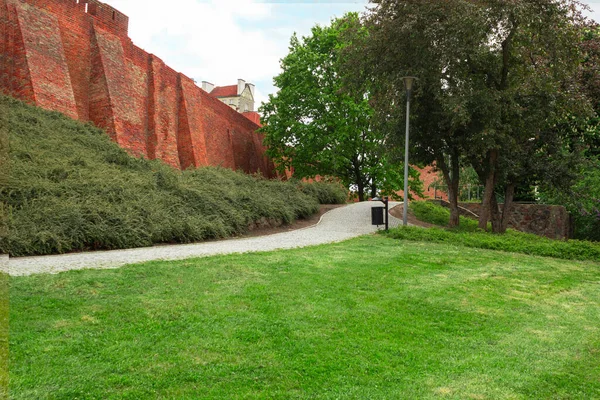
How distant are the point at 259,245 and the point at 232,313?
663 centimetres

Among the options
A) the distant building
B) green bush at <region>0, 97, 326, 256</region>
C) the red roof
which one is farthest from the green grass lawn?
the red roof

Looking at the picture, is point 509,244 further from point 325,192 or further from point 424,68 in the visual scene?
point 325,192

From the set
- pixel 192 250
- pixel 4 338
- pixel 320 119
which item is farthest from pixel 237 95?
pixel 4 338

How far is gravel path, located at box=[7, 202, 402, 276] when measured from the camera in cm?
732

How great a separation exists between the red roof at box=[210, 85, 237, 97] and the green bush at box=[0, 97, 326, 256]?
52983 millimetres

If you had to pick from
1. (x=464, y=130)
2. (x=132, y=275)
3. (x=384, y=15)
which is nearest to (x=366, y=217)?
(x=464, y=130)

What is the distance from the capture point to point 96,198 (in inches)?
414

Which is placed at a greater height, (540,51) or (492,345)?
(540,51)

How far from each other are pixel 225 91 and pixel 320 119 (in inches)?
1675

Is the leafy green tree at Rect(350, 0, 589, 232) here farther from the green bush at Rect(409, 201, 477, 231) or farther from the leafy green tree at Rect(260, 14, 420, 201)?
the leafy green tree at Rect(260, 14, 420, 201)

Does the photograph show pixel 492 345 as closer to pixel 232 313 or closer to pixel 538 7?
pixel 232 313

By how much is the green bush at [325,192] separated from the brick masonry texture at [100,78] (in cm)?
594

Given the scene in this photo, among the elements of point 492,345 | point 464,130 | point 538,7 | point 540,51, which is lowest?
point 492,345

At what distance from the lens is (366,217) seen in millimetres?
20672
